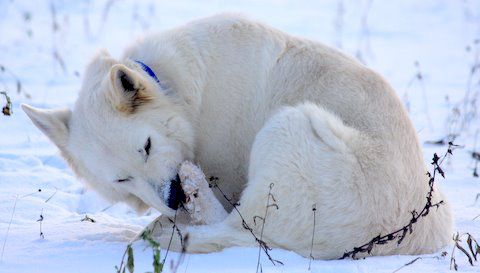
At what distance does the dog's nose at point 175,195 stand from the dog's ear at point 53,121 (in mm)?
915

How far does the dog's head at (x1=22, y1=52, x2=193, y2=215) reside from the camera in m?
4.93

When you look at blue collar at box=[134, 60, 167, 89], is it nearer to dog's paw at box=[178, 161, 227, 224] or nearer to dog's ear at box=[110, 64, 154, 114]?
dog's ear at box=[110, 64, 154, 114]

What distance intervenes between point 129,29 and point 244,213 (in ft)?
30.2

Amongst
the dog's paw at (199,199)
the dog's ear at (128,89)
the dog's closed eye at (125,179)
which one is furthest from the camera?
the dog's closed eye at (125,179)

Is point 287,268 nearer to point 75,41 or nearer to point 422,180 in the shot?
point 422,180

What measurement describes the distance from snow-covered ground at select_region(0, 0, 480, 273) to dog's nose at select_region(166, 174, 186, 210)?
0.40 meters

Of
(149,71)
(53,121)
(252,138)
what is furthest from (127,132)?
(252,138)

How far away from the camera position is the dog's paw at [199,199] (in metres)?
4.88

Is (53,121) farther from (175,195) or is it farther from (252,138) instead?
(252,138)

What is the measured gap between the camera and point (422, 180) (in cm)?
464

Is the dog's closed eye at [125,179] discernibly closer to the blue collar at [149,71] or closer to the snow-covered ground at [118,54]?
the snow-covered ground at [118,54]

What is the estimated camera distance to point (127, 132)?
4.94 meters

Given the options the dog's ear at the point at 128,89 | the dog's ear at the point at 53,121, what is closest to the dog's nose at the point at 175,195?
the dog's ear at the point at 128,89

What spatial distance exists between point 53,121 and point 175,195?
106 centimetres
